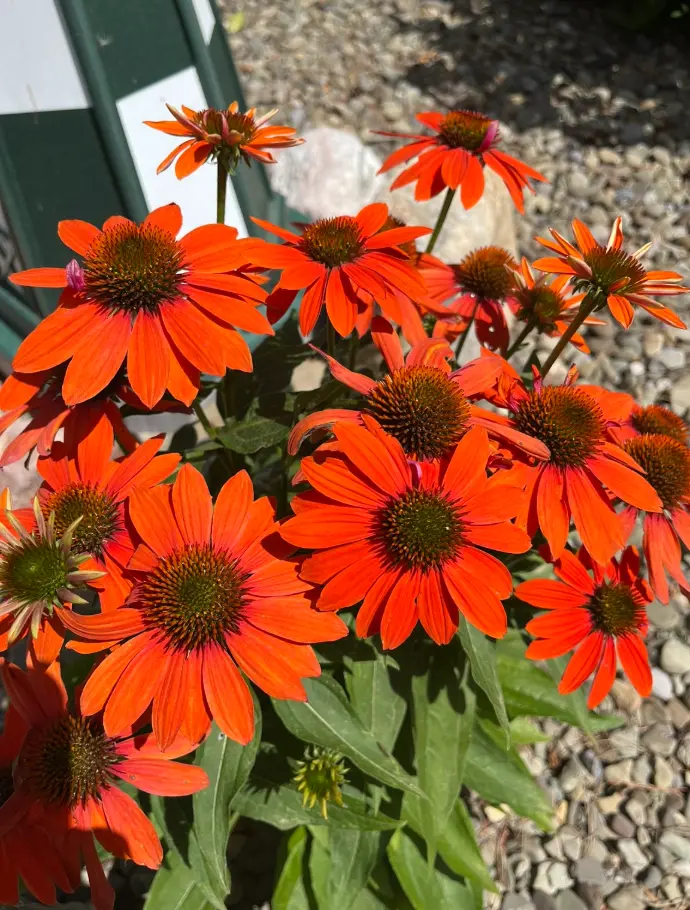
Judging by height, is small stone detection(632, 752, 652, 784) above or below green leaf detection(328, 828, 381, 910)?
below

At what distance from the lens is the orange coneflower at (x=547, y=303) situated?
135 centimetres

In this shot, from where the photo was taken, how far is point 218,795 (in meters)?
1.05

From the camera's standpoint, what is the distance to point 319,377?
253cm

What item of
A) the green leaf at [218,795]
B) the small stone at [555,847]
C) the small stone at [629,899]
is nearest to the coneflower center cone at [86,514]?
the green leaf at [218,795]

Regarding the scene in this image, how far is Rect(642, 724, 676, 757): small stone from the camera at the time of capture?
6.84ft

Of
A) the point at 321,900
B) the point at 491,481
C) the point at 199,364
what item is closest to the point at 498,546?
the point at 491,481

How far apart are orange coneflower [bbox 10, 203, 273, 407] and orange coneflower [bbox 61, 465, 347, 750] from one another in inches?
6.8

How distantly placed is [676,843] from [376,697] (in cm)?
133

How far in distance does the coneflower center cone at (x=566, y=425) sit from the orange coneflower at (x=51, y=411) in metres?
0.68

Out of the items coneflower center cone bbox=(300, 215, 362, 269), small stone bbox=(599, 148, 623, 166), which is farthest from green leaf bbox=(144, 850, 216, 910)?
small stone bbox=(599, 148, 623, 166)

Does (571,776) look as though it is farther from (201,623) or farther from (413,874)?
(201,623)

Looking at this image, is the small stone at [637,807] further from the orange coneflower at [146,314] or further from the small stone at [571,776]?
the orange coneflower at [146,314]

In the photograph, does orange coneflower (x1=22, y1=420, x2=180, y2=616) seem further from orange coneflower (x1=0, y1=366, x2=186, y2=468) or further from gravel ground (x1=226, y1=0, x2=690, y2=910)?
gravel ground (x1=226, y1=0, x2=690, y2=910)

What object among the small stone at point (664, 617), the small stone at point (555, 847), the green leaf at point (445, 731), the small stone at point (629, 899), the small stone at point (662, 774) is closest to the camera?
the green leaf at point (445, 731)
